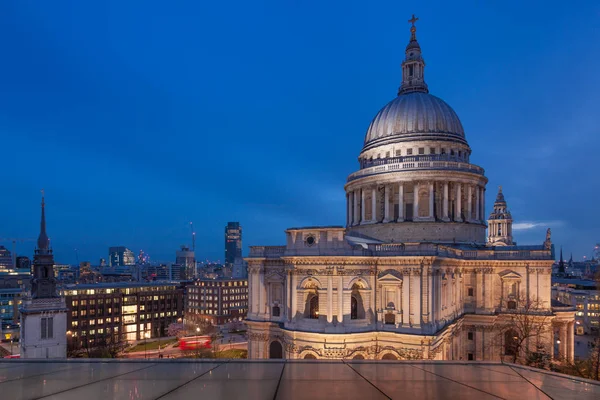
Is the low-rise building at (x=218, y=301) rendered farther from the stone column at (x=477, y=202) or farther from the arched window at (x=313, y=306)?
the stone column at (x=477, y=202)

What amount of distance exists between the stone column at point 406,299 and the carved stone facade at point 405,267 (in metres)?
0.10

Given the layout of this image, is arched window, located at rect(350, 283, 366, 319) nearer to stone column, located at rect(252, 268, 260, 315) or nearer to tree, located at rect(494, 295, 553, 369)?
stone column, located at rect(252, 268, 260, 315)

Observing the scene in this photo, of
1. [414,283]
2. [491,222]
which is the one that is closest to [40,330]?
[414,283]

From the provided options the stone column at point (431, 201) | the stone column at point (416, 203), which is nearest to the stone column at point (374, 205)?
the stone column at point (416, 203)

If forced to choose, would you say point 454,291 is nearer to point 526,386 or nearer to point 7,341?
point 526,386

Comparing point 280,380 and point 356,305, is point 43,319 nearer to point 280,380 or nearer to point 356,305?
point 356,305

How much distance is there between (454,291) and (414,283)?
11.7 meters

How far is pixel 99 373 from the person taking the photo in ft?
38.4

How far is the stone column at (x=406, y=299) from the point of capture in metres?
41.8

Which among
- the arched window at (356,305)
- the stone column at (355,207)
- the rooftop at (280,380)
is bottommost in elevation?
the arched window at (356,305)

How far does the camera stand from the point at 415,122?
62188mm

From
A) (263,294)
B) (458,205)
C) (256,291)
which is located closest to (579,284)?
(458,205)

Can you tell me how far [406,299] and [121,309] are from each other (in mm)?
86736

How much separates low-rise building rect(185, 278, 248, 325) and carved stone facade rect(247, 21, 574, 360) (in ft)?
239
